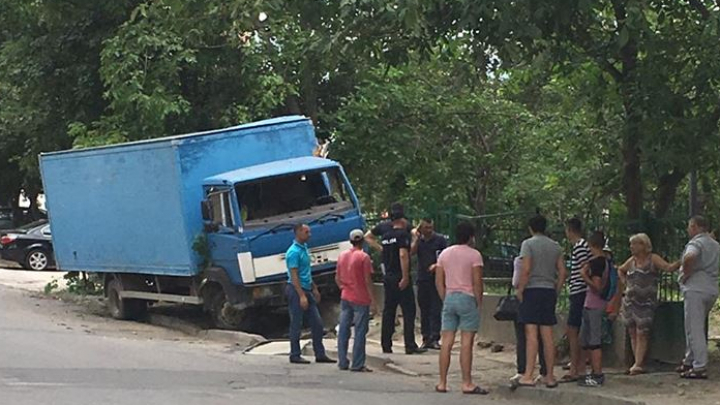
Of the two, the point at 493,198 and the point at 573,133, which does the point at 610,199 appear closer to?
the point at 573,133

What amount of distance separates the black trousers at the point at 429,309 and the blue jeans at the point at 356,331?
153 centimetres

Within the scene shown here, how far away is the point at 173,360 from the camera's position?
14.1 metres

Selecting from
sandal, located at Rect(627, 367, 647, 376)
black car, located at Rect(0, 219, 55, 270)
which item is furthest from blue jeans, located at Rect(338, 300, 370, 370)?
black car, located at Rect(0, 219, 55, 270)

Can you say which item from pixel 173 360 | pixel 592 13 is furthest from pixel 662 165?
pixel 173 360

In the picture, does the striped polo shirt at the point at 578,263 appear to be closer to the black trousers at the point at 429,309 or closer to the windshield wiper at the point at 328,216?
the black trousers at the point at 429,309

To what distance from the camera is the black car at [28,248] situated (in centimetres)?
3194

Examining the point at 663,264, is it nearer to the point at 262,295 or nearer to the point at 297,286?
the point at 297,286

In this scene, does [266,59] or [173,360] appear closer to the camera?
[173,360]

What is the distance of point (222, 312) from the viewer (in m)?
17.9

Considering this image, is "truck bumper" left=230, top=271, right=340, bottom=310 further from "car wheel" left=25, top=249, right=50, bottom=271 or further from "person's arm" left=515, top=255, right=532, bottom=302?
"car wheel" left=25, top=249, right=50, bottom=271

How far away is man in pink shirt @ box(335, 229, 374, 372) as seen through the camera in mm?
13391

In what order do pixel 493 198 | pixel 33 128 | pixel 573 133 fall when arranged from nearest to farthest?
pixel 573 133, pixel 493 198, pixel 33 128

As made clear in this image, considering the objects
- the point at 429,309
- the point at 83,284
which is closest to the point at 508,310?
the point at 429,309

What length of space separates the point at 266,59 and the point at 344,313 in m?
9.80
